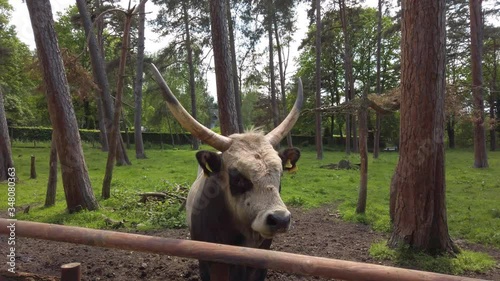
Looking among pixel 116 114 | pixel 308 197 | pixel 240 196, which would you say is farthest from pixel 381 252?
pixel 116 114

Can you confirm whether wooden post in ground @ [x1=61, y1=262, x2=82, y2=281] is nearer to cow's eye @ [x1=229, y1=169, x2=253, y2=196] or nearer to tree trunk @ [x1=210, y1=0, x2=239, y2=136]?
cow's eye @ [x1=229, y1=169, x2=253, y2=196]

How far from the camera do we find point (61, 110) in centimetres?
762

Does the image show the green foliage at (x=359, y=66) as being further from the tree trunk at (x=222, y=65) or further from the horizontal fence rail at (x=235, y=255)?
the horizontal fence rail at (x=235, y=255)

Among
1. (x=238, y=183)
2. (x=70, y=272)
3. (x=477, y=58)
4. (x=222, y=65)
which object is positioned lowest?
(x=70, y=272)

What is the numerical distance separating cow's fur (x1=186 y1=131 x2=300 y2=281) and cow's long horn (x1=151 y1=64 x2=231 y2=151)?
0.36ft

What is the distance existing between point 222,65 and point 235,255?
634 centimetres

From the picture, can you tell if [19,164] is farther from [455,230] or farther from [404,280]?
[404,280]

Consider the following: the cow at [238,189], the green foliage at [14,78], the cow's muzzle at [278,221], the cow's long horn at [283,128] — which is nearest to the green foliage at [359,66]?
the green foliage at [14,78]

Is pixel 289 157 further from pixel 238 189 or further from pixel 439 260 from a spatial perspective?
pixel 439 260

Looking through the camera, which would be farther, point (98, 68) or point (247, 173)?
point (98, 68)

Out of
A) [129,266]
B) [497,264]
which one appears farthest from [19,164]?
[497,264]

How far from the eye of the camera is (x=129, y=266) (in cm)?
512

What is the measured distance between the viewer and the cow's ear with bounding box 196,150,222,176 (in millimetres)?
3318

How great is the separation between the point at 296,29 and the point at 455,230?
2210cm
